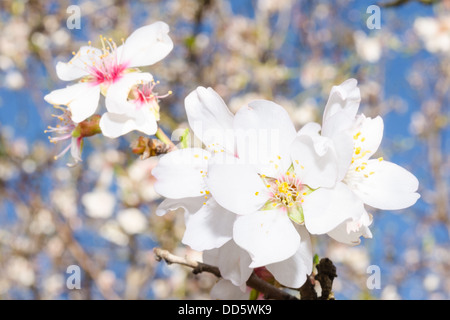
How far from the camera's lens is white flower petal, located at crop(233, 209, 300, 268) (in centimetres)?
50

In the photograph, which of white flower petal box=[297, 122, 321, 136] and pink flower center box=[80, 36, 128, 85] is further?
pink flower center box=[80, 36, 128, 85]

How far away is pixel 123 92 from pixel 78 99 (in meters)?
0.07

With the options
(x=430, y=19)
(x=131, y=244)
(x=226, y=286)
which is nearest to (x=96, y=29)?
(x=131, y=244)

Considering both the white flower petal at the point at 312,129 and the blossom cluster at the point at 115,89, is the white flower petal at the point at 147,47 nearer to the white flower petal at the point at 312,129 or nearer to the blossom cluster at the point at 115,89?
the blossom cluster at the point at 115,89

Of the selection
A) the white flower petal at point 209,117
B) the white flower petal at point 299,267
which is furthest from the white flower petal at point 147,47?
the white flower petal at point 299,267

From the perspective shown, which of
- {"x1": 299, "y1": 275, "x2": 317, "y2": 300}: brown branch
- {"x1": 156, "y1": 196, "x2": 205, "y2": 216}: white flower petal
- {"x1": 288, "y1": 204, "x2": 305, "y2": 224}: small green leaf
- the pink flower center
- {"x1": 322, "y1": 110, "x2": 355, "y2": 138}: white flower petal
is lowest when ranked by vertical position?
{"x1": 299, "y1": 275, "x2": 317, "y2": 300}: brown branch

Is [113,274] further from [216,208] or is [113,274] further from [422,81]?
[216,208]

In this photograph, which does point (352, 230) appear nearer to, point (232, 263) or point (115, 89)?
point (232, 263)

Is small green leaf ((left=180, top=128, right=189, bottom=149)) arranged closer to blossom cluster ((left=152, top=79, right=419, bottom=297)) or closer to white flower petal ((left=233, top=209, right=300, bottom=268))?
blossom cluster ((left=152, top=79, right=419, bottom=297))

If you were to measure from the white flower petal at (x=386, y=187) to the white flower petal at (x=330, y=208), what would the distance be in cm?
4

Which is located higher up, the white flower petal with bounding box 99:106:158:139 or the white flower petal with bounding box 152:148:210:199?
the white flower petal with bounding box 99:106:158:139

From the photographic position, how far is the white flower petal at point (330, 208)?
1.59 ft

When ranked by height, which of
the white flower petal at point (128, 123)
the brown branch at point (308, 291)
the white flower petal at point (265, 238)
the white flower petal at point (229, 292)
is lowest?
the brown branch at point (308, 291)

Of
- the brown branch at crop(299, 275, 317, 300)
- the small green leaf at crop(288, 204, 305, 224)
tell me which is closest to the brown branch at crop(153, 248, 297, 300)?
the brown branch at crop(299, 275, 317, 300)
